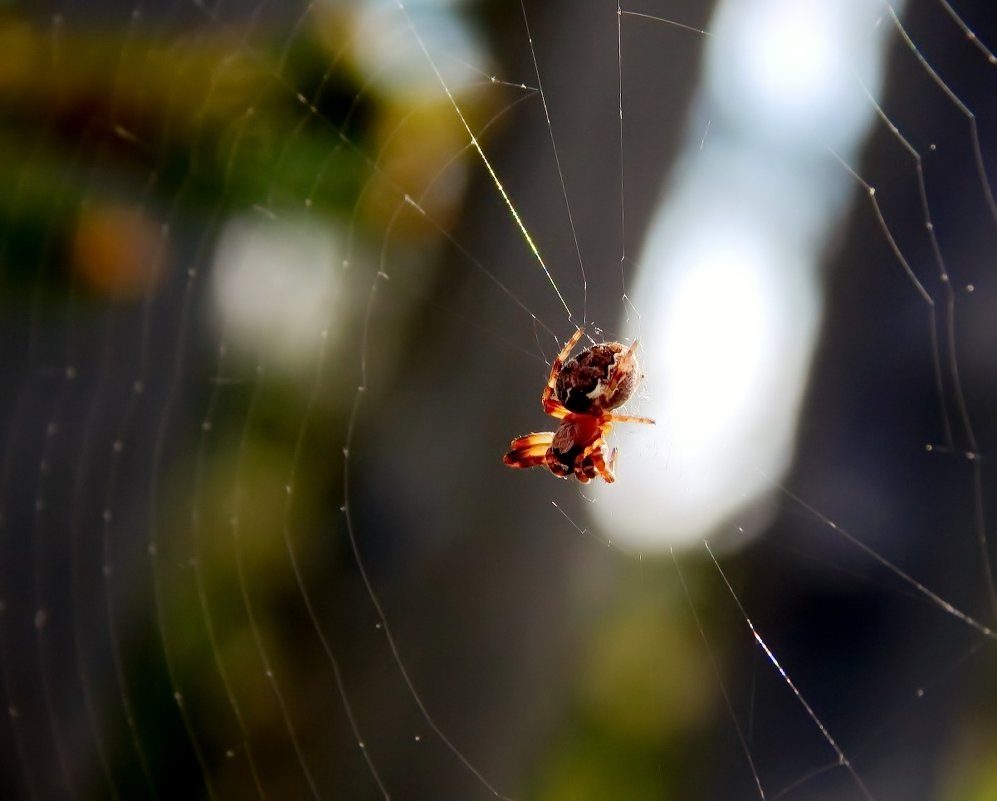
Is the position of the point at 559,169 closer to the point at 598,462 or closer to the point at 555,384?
the point at 555,384

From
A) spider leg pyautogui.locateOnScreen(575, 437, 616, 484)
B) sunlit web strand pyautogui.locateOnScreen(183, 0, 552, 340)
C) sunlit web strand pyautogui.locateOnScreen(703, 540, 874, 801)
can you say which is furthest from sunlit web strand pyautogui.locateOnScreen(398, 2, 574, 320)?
sunlit web strand pyautogui.locateOnScreen(703, 540, 874, 801)

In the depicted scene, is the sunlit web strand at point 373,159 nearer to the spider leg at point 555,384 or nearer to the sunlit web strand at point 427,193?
the sunlit web strand at point 427,193

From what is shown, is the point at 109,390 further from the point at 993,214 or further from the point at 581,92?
the point at 993,214

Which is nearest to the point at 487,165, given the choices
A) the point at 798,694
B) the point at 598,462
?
the point at 598,462

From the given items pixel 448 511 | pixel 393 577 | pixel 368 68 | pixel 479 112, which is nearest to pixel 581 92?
pixel 479 112

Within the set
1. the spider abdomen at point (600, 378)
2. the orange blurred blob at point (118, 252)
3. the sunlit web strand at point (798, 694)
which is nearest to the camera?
the spider abdomen at point (600, 378)

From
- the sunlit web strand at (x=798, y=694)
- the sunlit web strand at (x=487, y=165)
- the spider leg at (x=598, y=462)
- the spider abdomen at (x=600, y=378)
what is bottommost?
the sunlit web strand at (x=798, y=694)

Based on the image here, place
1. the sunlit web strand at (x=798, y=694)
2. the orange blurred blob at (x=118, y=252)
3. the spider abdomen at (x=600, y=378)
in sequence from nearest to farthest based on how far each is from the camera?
the spider abdomen at (x=600, y=378) → the sunlit web strand at (x=798, y=694) → the orange blurred blob at (x=118, y=252)

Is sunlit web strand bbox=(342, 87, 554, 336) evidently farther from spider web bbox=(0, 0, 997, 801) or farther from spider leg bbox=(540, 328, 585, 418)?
spider leg bbox=(540, 328, 585, 418)

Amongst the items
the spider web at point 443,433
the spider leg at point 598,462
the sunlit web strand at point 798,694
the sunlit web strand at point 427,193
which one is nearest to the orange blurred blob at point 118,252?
the spider web at point 443,433

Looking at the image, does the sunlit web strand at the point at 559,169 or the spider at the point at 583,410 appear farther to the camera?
the sunlit web strand at the point at 559,169
